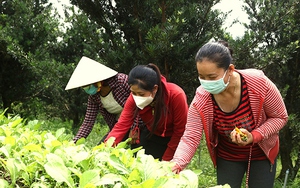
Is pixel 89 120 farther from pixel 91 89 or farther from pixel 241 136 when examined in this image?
pixel 241 136

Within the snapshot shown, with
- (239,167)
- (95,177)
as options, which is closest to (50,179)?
(95,177)

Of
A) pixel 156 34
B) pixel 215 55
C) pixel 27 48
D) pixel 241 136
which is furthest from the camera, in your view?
pixel 27 48

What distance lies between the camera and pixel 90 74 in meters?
3.37

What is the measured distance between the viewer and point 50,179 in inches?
61.1

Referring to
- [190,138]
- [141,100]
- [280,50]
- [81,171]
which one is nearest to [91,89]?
[141,100]

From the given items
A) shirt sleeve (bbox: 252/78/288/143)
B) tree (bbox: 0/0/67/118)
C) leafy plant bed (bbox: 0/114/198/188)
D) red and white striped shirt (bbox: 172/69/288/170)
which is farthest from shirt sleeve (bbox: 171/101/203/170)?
tree (bbox: 0/0/67/118)

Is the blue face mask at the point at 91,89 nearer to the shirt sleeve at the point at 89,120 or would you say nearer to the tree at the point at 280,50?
the shirt sleeve at the point at 89,120

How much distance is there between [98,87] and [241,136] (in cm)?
151

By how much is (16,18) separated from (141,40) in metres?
3.13

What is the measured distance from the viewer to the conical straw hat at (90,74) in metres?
3.33

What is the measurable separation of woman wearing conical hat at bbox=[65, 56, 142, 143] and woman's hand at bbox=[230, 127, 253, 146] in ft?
4.03

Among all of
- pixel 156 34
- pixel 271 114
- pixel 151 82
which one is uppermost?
pixel 156 34

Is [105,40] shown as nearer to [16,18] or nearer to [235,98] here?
[235,98]

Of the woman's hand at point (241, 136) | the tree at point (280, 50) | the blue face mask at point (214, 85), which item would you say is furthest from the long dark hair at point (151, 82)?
the tree at point (280, 50)
